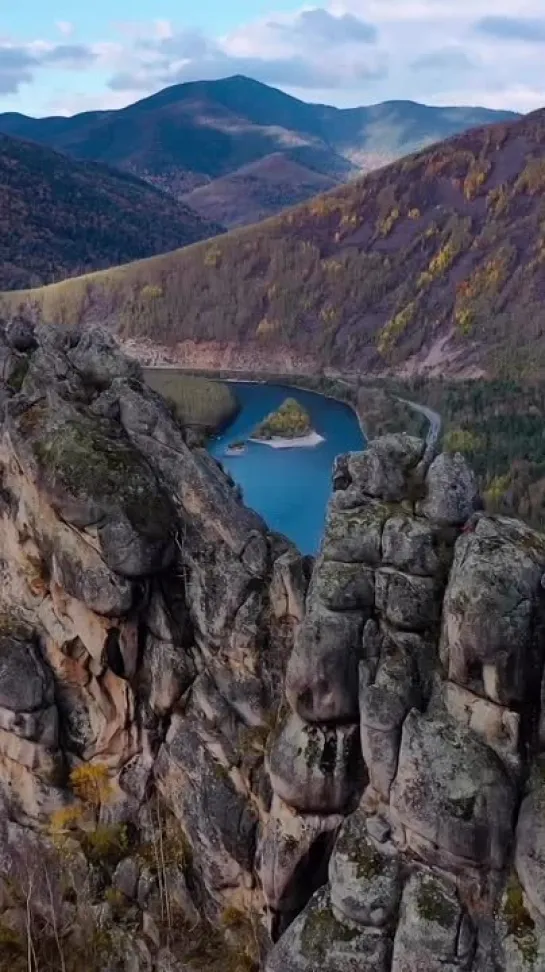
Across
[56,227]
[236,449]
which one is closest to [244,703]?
[236,449]

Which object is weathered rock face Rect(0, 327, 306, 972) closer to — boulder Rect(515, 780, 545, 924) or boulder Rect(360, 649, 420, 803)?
boulder Rect(360, 649, 420, 803)

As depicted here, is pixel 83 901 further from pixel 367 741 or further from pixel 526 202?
pixel 526 202

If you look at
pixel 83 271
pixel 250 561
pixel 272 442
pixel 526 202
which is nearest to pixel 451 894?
pixel 250 561

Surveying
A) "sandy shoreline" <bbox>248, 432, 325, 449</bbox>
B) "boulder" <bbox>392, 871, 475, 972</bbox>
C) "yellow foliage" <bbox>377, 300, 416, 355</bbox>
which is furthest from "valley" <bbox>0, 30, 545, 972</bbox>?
"yellow foliage" <bbox>377, 300, 416, 355</bbox>

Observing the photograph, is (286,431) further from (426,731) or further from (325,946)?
(325,946)

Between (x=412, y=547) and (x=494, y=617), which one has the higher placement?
(x=412, y=547)

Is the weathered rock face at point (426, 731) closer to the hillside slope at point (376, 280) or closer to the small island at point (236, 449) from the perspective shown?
the small island at point (236, 449)
